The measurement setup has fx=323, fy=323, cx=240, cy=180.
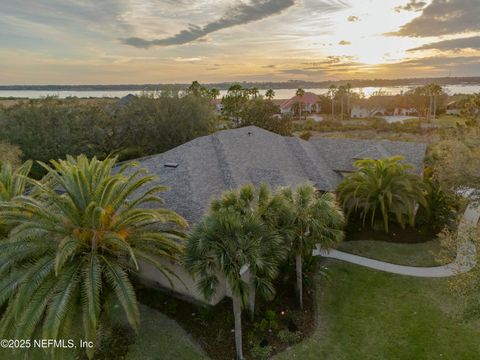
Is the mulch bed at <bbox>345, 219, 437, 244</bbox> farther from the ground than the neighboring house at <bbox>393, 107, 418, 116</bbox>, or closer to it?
closer to it

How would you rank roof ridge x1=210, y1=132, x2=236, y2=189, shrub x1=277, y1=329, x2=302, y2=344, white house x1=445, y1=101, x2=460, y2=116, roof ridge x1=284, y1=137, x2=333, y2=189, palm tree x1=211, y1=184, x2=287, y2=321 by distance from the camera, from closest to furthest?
1. palm tree x1=211, y1=184, x2=287, y2=321
2. shrub x1=277, y1=329, x2=302, y2=344
3. roof ridge x1=210, y1=132, x2=236, y2=189
4. roof ridge x1=284, y1=137, x2=333, y2=189
5. white house x1=445, y1=101, x2=460, y2=116

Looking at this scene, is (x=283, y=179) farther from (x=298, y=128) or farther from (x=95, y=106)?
(x=298, y=128)

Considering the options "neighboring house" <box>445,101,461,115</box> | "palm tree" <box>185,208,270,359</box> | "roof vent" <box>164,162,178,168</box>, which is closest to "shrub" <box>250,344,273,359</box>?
"palm tree" <box>185,208,270,359</box>

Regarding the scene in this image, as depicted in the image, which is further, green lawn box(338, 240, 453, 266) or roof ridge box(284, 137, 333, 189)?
roof ridge box(284, 137, 333, 189)

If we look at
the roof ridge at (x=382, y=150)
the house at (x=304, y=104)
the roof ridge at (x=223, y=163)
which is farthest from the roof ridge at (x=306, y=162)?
the house at (x=304, y=104)

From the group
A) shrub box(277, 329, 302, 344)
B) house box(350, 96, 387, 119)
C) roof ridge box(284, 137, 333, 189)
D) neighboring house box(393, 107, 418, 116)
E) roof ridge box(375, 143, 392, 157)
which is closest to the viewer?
shrub box(277, 329, 302, 344)

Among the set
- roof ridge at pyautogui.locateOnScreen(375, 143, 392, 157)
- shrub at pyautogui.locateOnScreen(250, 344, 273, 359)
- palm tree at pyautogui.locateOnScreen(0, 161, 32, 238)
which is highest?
palm tree at pyautogui.locateOnScreen(0, 161, 32, 238)

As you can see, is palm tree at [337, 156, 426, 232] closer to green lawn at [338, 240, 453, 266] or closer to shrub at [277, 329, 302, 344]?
green lawn at [338, 240, 453, 266]

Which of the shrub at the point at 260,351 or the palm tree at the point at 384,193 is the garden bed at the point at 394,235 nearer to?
the palm tree at the point at 384,193
